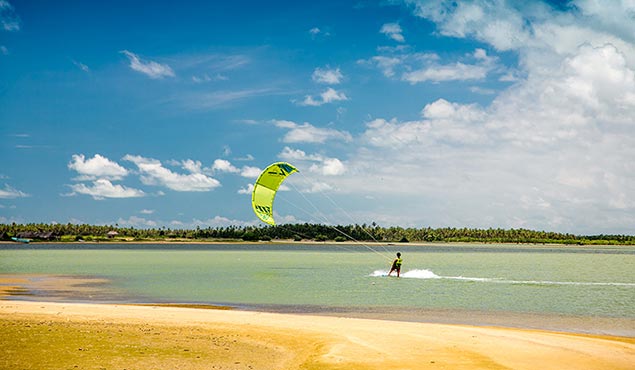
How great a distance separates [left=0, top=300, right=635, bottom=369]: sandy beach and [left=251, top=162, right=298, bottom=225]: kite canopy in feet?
33.1

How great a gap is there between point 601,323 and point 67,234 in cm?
16551

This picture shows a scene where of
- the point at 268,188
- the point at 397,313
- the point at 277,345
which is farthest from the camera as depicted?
the point at 268,188

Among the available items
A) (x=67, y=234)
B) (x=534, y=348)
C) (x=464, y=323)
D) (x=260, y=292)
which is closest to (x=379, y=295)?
(x=260, y=292)

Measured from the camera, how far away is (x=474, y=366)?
37.1 feet

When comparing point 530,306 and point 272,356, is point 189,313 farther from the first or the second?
point 530,306

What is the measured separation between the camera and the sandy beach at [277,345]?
11320 mm

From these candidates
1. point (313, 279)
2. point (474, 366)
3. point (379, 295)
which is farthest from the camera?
point (313, 279)

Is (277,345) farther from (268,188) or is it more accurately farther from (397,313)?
(268,188)

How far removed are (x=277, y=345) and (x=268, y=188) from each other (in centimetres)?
1581

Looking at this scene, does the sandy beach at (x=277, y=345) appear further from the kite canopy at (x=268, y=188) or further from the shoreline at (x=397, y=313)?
the kite canopy at (x=268, y=188)

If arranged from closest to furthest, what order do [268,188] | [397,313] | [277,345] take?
[277,345], [397,313], [268,188]

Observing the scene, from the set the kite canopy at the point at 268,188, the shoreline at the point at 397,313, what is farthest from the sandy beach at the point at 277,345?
the kite canopy at the point at 268,188

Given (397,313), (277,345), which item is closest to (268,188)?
(397,313)

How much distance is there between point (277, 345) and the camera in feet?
43.6
